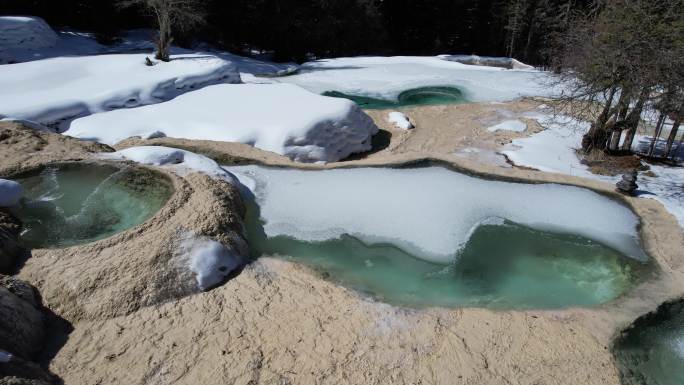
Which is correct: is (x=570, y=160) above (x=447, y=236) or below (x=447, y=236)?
above

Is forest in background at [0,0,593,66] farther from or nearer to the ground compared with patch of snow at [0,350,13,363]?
farther from the ground

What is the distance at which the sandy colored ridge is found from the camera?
4141 millimetres

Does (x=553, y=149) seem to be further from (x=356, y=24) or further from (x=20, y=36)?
(x=356, y=24)

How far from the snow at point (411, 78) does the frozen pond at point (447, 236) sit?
7.05 m

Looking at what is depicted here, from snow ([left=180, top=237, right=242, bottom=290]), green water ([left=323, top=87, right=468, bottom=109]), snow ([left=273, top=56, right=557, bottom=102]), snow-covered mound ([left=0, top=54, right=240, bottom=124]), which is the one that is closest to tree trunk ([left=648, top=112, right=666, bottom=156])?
snow ([left=273, top=56, right=557, bottom=102])

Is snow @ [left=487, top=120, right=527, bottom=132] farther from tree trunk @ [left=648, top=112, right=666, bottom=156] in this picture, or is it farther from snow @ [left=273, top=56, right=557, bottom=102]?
snow @ [left=273, top=56, right=557, bottom=102]

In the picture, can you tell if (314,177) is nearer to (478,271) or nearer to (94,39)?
(478,271)

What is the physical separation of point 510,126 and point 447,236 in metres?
5.75

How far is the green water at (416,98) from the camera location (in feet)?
45.3

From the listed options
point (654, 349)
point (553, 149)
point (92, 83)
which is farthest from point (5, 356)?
point (553, 149)

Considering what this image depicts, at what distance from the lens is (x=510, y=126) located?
11.0 m

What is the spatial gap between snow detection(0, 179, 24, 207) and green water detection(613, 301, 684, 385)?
755 cm

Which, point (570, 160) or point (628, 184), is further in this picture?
point (570, 160)

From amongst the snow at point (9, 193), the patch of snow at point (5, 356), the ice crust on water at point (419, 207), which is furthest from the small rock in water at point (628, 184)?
the snow at point (9, 193)
